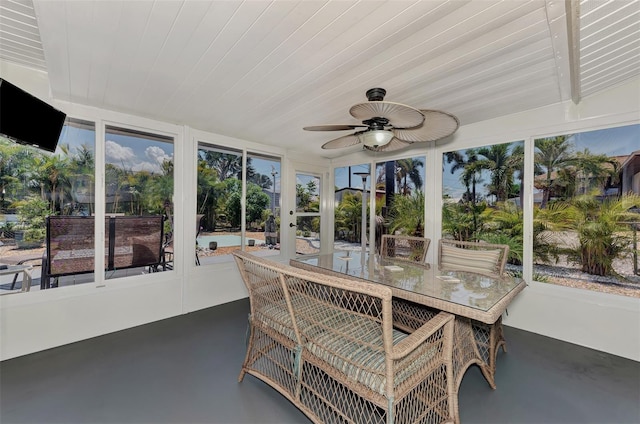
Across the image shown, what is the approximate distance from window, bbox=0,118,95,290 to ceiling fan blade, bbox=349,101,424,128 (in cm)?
283

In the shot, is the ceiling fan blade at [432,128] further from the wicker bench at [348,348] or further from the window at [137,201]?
the window at [137,201]

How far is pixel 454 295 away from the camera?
169cm

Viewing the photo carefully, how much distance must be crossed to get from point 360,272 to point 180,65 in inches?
85.4

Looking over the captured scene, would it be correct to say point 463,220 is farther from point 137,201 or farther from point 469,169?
point 137,201

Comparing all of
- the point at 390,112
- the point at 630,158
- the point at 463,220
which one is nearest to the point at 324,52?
the point at 390,112

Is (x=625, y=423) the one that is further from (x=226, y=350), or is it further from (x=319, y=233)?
(x=319, y=233)

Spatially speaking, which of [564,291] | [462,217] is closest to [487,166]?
[462,217]

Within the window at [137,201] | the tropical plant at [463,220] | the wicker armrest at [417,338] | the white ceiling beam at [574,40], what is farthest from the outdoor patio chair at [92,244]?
the white ceiling beam at [574,40]

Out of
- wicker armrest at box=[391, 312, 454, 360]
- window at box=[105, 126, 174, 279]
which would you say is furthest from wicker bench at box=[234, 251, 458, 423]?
window at box=[105, 126, 174, 279]

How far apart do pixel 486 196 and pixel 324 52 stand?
2.72 metres

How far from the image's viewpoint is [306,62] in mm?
1975

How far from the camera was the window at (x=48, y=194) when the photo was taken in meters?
2.40

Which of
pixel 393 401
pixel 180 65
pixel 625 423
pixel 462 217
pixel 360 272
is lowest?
pixel 625 423

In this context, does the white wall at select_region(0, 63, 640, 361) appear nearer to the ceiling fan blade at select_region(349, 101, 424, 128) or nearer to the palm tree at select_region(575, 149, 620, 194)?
the palm tree at select_region(575, 149, 620, 194)
